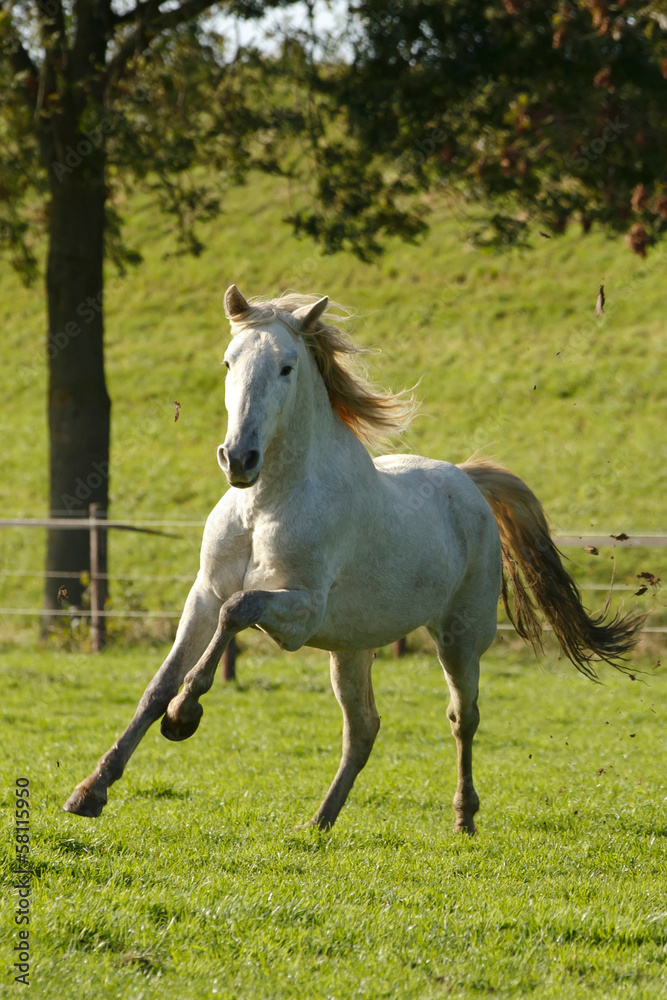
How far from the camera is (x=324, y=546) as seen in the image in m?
4.48

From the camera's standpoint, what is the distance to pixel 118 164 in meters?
12.3

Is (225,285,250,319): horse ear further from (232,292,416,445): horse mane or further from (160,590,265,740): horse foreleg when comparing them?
(160,590,265,740): horse foreleg

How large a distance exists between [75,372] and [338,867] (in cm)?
Answer: 967

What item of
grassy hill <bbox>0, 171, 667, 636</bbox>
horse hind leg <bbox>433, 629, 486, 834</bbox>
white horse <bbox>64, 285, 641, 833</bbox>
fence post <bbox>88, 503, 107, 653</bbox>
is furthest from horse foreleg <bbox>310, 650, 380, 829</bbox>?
grassy hill <bbox>0, 171, 667, 636</bbox>

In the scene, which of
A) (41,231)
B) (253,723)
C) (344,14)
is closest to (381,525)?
(253,723)

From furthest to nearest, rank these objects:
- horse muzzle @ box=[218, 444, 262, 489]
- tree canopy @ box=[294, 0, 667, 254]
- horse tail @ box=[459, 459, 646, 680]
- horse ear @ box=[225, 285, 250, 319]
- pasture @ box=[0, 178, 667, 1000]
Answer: tree canopy @ box=[294, 0, 667, 254] < horse tail @ box=[459, 459, 646, 680] < horse ear @ box=[225, 285, 250, 319] < horse muzzle @ box=[218, 444, 262, 489] < pasture @ box=[0, 178, 667, 1000]

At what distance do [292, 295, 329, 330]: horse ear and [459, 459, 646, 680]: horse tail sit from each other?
7.36ft

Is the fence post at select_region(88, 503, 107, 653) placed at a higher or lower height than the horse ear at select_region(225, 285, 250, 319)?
lower

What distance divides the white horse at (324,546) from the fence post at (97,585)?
23.4ft

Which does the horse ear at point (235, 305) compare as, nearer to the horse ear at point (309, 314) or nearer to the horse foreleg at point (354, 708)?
the horse ear at point (309, 314)

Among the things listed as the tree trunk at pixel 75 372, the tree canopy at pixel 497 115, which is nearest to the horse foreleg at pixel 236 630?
the tree canopy at pixel 497 115

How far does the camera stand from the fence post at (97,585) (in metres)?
12.2

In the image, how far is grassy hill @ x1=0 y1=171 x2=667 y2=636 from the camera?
17.9 metres

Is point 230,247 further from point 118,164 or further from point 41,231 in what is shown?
point 118,164
